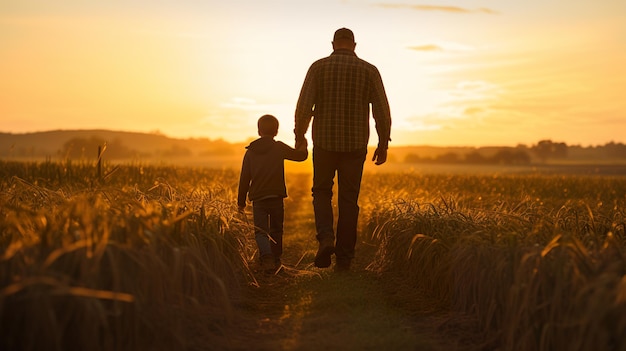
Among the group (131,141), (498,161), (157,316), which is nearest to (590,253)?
(157,316)

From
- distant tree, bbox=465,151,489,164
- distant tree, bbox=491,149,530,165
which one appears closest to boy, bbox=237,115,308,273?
distant tree, bbox=465,151,489,164

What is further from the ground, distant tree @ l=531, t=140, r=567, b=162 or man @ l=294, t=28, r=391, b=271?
distant tree @ l=531, t=140, r=567, b=162

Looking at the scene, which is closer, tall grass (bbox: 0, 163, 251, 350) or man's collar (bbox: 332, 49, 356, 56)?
tall grass (bbox: 0, 163, 251, 350)

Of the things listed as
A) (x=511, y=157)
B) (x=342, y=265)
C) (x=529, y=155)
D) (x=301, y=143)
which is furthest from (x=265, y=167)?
(x=529, y=155)

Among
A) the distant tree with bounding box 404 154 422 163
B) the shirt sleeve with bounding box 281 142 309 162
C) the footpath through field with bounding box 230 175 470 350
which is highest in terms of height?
the distant tree with bounding box 404 154 422 163

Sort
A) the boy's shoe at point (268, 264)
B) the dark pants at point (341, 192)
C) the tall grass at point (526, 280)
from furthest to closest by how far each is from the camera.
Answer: the dark pants at point (341, 192), the boy's shoe at point (268, 264), the tall grass at point (526, 280)

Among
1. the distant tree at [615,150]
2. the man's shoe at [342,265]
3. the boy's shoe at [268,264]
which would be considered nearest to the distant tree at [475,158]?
the distant tree at [615,150]

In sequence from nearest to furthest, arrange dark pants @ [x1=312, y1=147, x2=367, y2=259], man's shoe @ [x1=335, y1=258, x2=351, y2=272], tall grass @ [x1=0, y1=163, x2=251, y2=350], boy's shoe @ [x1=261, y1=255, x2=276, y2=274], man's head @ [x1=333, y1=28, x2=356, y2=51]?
1. tall grass @ [x1=0, y1=163, x2=251, y2=350]
2. boy's shoe @ [x1=261, y1=255, x2=276, y2=274]
3. man's shoe @ [x1=335, y1=258, x2=351, y2=272]
4. dark pants @ [x1=312, y1=147, x2=367, y2=259]
5. man's head @ [x1=333, y1=28, x2=356, y2=51]

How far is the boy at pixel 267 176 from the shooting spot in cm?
636

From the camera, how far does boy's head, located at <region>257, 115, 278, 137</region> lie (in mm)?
6457

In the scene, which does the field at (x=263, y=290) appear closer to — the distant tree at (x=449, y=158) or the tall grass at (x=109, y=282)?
the tall grass at (x=109, y=282)

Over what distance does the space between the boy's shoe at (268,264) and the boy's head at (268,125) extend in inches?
54.3

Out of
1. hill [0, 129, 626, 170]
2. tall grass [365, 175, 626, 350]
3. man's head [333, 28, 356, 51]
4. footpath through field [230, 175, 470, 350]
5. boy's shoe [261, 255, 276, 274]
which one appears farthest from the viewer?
hill [0, 129, 626, 170]

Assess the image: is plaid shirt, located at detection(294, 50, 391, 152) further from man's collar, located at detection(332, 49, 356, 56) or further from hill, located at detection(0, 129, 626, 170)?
hill, located at detection(0, 129, 626, 170)
